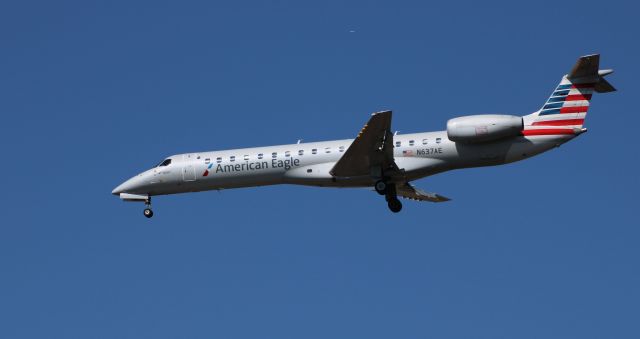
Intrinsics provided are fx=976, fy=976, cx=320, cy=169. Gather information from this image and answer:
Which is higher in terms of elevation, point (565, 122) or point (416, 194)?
point (565, 122)

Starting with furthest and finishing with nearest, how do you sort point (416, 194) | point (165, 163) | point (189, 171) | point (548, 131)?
point (416, 194) < point (165, 163) < point (189, 171) < point (548, 131)

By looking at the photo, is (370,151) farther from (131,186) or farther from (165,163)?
(131,186)

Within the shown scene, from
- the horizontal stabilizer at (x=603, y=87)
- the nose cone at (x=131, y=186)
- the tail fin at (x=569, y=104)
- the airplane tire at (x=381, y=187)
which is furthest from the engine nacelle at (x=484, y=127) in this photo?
the nose cone at (x=131, y=186)

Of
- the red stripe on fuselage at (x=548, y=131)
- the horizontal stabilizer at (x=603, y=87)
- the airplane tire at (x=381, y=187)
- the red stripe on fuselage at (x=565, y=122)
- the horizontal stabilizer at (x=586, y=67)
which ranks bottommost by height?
the airplane tire at (x=381, y=187)

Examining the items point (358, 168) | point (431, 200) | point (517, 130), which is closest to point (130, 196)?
point (358, 168)

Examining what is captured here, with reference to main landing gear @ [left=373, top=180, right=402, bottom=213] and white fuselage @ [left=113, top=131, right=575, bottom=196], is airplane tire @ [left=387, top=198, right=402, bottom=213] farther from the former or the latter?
white fuselage @ [left=113, top=131, right=575, bottom=196]

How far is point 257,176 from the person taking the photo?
3444 cm

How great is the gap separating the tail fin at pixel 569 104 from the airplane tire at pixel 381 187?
4.97 m

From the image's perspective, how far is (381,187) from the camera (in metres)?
33.0

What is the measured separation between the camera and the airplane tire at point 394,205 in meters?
33.3

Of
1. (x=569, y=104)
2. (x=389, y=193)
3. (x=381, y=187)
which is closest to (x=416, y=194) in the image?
(x=389, y=193)

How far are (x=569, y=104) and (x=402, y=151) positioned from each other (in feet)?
18.8

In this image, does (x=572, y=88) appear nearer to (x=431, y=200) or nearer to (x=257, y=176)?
(x=431, y=200)

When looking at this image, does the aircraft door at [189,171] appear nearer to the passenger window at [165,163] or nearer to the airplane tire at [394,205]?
the passenger window at [165,163]
